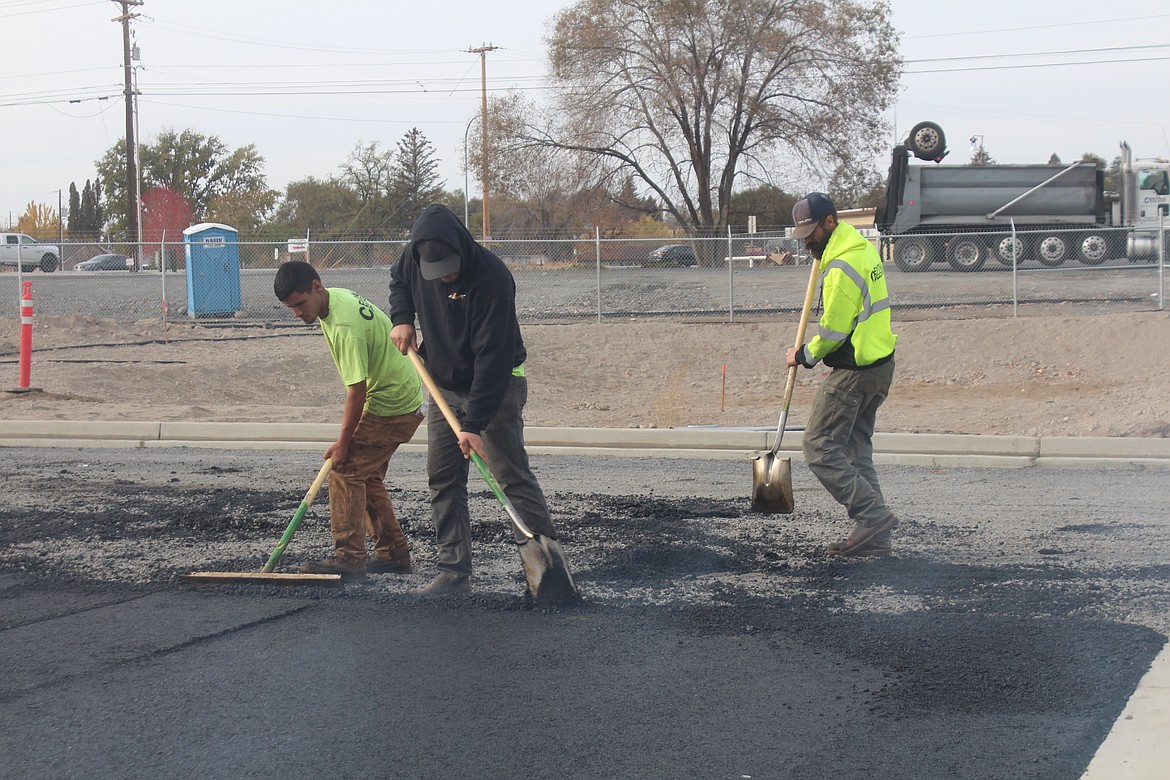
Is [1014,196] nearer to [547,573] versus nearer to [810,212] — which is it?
[810,212]

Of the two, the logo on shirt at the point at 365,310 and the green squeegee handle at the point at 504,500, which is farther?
the logo on shirt at the point at 365,310

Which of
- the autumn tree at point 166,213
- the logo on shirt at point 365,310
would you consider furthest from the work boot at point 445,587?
the autumn tree at point 166,213

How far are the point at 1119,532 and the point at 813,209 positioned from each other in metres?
2.47

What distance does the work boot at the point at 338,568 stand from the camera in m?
5.48

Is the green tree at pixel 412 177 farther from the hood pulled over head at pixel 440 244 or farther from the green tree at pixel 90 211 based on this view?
the hood pulled over head at pixel 440 244

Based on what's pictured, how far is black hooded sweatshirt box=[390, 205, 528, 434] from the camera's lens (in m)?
4.75

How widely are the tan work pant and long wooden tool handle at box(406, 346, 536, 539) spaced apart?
1.58 ft

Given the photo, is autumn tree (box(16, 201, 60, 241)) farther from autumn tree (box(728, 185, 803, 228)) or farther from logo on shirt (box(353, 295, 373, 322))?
logo on shirt (box(353, 295, 373, 322))

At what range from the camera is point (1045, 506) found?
7051 millimetres

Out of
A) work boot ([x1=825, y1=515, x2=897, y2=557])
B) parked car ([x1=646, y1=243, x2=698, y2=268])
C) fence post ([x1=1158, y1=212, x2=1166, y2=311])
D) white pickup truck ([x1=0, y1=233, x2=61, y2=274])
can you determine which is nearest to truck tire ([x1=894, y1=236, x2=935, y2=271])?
parked car ([x1=646, y1=243, x2=698, y2=268])

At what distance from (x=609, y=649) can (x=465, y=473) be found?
4.10 feet

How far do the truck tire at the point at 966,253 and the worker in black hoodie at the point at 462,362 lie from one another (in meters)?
19.9

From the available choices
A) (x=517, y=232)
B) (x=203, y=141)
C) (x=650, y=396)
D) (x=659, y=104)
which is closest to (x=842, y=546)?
(x=650, y=396)

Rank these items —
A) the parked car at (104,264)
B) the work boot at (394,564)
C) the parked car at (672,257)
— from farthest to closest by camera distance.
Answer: the parked car at (104,264) < the parked car at (672,257) < the work boot at (394,564)
